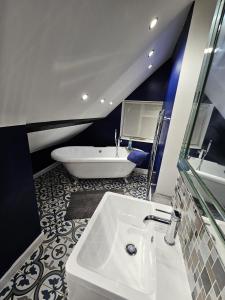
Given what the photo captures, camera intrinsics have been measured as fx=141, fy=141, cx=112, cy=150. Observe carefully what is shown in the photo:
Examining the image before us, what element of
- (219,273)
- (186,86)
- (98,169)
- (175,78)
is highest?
(175,78)

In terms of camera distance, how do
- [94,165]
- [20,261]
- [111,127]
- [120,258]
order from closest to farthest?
[120,258] < [20,261] < [94,165] < [111,127]

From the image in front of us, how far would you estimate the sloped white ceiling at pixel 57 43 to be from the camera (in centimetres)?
61

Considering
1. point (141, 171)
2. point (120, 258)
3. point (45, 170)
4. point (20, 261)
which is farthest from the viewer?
point (141, 171)

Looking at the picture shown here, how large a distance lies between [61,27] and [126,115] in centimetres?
308

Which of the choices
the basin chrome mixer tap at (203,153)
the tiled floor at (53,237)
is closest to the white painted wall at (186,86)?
the basin chrome mixer tap at (203,153)

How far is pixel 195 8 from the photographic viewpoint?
138cm

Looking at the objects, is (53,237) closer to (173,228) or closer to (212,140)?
(173,228)

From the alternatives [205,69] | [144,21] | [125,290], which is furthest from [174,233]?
[144,21]

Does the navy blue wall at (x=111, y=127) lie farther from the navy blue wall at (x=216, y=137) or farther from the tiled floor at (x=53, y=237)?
the navy blue wall at (x=216, y=137)

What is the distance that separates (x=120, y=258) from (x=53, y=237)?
4.34ft

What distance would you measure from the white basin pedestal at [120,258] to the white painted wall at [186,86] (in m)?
0.86

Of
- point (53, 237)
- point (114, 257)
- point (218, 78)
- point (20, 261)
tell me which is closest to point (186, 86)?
point (218, 78)

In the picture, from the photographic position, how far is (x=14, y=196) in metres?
Result: 1.35

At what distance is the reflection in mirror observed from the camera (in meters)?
0.57
